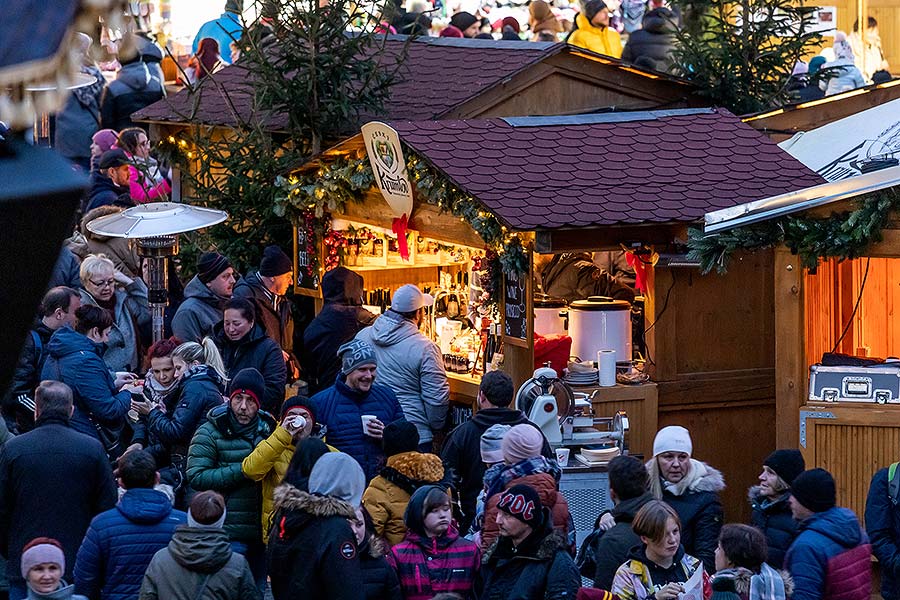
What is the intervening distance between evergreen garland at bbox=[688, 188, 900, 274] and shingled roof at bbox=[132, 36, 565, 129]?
3.50m

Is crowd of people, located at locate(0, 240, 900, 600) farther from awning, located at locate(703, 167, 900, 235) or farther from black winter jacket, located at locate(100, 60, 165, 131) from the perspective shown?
black winter jacket, located at locate(100, 60, 165, 131)

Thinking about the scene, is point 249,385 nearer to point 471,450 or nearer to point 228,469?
point 228,469

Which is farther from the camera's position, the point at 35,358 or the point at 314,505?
the point at 35,358

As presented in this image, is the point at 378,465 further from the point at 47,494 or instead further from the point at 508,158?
the point at 508,158

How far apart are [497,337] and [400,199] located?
124 cm

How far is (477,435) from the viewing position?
8.12 metres

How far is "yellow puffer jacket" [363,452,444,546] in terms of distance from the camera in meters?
6.96

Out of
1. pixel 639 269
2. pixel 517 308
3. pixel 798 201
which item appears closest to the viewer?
pixel 798 201

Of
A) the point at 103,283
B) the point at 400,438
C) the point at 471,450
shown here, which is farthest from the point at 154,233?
the point at 400,438

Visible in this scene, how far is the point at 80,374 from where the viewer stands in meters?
8.43

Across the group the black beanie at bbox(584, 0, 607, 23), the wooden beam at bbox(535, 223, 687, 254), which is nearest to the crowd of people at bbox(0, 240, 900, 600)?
the wooden beam at bbox(535, 223, 687, 254)

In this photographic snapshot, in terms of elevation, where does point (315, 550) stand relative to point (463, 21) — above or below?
below

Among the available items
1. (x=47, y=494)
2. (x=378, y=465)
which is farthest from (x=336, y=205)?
(x=47, y=494)

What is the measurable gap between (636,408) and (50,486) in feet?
14.5
